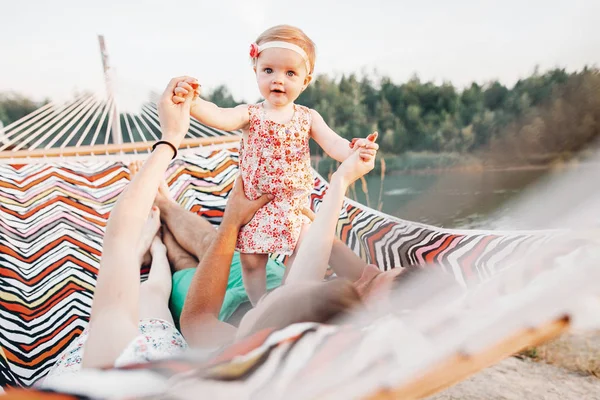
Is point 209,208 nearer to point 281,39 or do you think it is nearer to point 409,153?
point 281,39

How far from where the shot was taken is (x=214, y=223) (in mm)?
1210

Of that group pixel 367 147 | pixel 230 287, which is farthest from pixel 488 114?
pixel 230 287

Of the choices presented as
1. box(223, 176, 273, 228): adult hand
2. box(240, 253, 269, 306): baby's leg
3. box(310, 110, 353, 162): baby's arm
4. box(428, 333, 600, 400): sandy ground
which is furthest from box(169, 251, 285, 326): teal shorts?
box(428, 333, 600, 400): sandy ground

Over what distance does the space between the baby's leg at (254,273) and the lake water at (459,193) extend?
281 millimetres

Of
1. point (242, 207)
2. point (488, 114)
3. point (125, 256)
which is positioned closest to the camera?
point (488, 114)

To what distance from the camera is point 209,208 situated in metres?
1.23

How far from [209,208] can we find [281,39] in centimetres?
69

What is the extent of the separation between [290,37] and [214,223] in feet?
2.25

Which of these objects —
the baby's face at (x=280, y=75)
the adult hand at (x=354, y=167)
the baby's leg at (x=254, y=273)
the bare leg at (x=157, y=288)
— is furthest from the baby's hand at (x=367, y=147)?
the bare leg at (x=157, y=288)

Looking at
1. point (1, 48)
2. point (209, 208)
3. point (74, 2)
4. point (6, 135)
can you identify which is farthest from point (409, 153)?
point (6, 135)

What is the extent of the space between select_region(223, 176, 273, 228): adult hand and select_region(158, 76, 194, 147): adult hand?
7.7 inches

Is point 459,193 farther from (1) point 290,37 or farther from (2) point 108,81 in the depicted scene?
(2) point 108,81

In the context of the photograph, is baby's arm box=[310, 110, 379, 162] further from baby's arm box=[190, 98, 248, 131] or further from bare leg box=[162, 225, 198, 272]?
bare leg box=[162, 225, 198, 272]

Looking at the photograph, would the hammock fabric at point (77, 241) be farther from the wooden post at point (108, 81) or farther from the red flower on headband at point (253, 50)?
the red flower on headband at point (253, 50)
